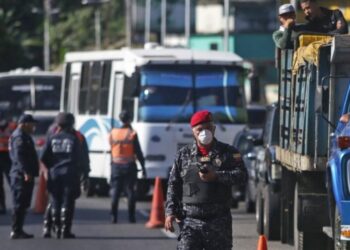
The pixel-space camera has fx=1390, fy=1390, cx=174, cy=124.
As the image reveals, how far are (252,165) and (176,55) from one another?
4583 millimetres

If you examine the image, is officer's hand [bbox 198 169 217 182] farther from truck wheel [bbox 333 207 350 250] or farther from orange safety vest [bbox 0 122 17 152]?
orange safety vest [bbox 0 122 17 152]

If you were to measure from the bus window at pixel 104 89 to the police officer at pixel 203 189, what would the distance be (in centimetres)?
1826

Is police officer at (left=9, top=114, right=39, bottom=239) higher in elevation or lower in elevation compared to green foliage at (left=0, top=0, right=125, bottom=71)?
lower

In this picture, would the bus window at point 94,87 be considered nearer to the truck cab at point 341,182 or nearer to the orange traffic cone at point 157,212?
the orange traffic cone at point 157,212

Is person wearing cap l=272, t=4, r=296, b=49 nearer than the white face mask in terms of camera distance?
No

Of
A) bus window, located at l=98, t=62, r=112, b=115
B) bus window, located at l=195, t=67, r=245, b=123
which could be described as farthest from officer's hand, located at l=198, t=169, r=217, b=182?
bus window, located at l=98, t=62, r=112, b=115

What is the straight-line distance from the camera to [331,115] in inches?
574

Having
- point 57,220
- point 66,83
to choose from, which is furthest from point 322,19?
point 66,83

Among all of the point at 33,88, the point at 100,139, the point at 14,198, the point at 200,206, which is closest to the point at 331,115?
the point at 200,206

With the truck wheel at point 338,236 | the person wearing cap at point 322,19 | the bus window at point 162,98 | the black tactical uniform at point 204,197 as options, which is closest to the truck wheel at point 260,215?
the person wearing cap at point 322,19

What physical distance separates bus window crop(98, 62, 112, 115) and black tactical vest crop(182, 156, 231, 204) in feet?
60.1

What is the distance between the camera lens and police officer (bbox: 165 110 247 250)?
1155 centimetres

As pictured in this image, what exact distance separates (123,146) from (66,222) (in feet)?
10.3

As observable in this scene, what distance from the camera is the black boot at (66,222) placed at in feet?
65.7
